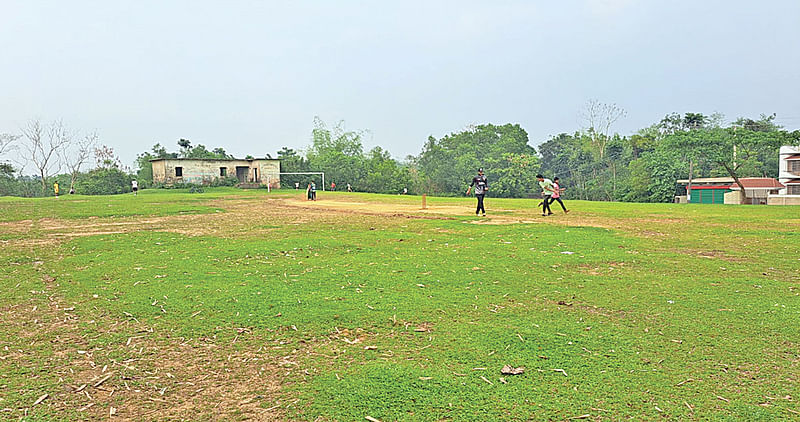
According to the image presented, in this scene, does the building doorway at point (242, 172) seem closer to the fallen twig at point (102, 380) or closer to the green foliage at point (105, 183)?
the green foliage at point (105, 183)

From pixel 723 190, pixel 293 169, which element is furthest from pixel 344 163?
pixel 723 190

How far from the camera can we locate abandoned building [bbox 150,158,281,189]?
199ft

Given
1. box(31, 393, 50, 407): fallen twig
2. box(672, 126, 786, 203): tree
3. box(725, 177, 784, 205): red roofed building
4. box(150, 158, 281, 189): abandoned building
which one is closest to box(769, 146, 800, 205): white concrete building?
box(725, 177, 784, 205): red roofed building

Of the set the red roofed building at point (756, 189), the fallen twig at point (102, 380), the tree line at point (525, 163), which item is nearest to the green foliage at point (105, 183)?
the tree line at point (525, 163)

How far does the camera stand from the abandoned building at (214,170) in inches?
2391

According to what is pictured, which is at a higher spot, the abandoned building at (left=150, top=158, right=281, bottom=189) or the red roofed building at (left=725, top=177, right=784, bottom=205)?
the abandoned building at (left=150, top=158, right=281, bottom=189)

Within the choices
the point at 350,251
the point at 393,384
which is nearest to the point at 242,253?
the point at 350,251

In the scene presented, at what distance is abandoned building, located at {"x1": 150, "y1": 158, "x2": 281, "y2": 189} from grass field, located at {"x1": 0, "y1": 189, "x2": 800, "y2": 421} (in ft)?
163

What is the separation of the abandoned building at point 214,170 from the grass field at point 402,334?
163ft

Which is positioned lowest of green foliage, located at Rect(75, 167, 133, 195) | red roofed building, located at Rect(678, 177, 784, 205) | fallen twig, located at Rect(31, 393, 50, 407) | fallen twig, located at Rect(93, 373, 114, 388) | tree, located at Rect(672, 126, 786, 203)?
fallen twig, located at Rect(31, 393, 50, 407)

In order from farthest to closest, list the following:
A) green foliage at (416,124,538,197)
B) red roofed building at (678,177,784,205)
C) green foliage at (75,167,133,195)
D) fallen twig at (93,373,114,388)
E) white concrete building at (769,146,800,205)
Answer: green foliage at (416,124,538,197) < green foliage at (75,167,133,195) < red roofed building at (678,177,784,205) < white concrete building at (769,146,800,205) < fallen twig at (93,373,114,388)

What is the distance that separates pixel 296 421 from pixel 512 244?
8936mm

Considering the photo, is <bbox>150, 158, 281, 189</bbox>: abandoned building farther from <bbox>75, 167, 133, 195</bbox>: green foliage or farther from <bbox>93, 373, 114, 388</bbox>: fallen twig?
<bbox>93, 373, 114, 388</bbox>: fallen twig

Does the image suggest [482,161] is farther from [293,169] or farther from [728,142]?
[728,142]
